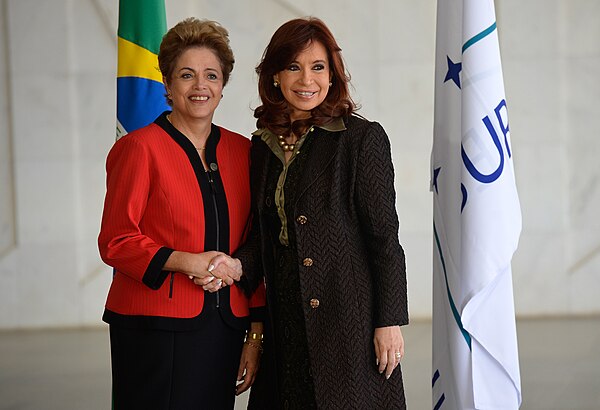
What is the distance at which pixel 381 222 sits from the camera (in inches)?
99.8

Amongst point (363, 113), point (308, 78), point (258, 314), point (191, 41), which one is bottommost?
point (258, 314)

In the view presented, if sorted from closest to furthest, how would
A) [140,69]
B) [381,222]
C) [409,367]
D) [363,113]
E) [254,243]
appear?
[381,222], [254,243], [140,69], [409,367], [363,113]

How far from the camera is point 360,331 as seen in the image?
2.57 m

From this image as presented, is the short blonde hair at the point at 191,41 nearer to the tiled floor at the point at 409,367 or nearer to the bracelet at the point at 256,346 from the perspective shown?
the bracelet at the point at 256,346

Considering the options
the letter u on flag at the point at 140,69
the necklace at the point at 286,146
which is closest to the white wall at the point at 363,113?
the letter u on flag at the point at 140,69

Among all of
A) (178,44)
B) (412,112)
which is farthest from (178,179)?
(412,112)

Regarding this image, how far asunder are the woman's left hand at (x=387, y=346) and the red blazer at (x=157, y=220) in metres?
0.47

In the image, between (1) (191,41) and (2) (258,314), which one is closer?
(1) (191,41)

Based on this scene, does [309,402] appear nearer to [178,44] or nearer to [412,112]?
[178,44]

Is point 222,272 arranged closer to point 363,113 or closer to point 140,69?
point 140,69

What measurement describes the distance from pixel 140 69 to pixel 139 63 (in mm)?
30

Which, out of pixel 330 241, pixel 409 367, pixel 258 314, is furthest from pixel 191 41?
pixel 409 367

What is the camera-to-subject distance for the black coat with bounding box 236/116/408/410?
255 centimetres

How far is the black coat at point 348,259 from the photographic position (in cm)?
255
